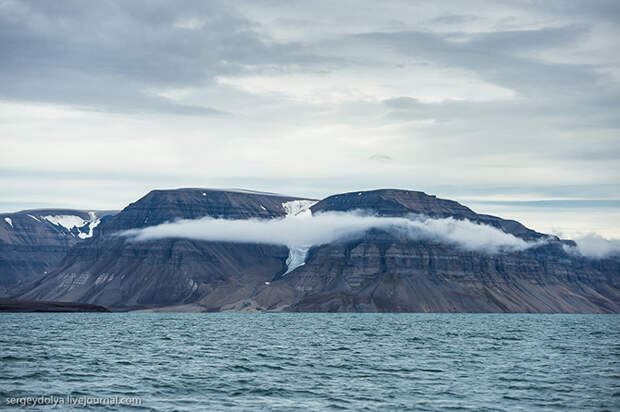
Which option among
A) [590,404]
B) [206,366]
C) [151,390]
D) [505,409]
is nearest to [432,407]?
[505,409]

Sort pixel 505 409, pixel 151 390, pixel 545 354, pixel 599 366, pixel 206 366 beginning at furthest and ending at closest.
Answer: pixel 545 354 < pixel 599 366 < pixel 206 366 < pixel 151 390 < pixel 505 409

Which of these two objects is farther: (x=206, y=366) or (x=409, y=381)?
(x=206, y=366)

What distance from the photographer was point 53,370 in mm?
86812

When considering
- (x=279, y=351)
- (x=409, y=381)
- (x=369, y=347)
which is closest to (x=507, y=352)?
(x=369, y=347)

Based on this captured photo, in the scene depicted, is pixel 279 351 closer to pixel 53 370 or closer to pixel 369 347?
pixel 369 347

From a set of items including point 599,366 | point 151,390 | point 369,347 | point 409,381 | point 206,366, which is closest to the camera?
point 151,390

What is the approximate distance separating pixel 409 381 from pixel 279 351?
143 feet

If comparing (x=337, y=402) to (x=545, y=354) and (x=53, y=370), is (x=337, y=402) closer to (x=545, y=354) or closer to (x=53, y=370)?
(x=53, y=370)

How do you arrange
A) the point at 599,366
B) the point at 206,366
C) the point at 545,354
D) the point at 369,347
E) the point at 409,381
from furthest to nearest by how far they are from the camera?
the point at 369,347 < the point at 545,354 < the point at 599,366 < the point at 206,366 < the point at 409,381

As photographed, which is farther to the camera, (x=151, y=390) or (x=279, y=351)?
(x=279, y=351)

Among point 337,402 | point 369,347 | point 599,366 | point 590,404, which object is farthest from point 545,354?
point 337,402

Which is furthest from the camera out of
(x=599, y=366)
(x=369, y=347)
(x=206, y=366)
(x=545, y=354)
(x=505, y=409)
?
(x=369, y=347)

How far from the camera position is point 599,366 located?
10212cm

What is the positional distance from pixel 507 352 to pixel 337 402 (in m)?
64.3
